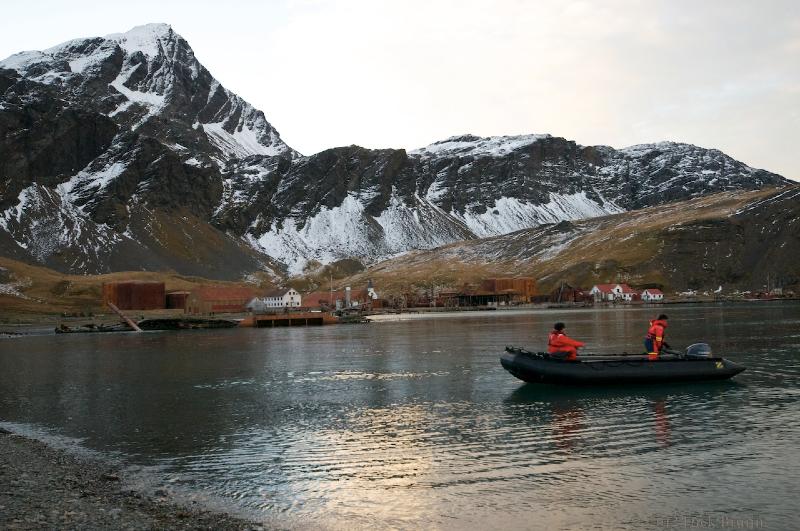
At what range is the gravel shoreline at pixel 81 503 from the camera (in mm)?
17172

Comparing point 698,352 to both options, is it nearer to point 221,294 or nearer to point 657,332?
point 657,332

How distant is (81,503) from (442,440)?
13.4m

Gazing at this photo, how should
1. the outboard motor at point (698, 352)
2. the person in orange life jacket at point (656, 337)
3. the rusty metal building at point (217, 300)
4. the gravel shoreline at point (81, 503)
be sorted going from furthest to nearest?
the rusty metal building at point (217, 300)
the person in orange life jacket at point (656, 337)
the outboard motor at point (698, 352)
the gravel shoreline at point (81, 503)

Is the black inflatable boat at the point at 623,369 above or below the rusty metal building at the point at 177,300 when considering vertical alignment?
below

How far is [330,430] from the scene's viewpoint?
99.7ft

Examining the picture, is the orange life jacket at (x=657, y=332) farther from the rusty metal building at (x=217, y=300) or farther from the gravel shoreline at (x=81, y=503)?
the rusty metal building at (x=217, y=300)

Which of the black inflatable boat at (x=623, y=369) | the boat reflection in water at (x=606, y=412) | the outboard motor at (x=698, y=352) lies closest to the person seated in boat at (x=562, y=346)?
the black inflatable boat at (x=623, y=369)

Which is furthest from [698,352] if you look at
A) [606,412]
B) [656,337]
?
[606,412]

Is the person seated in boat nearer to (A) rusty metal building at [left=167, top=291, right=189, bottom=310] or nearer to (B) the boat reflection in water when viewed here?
(B) the boat reflection in water

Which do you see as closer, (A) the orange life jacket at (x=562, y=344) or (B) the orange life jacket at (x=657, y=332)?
(A) the orange life jacket at (x=562, y=344)

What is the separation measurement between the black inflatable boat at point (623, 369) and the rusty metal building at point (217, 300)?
475 ft

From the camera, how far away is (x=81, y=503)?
1897cm

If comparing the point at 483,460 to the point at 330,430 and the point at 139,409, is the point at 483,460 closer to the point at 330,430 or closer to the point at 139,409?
the point at 330,430

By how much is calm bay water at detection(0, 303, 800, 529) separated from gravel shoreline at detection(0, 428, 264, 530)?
1.42m
